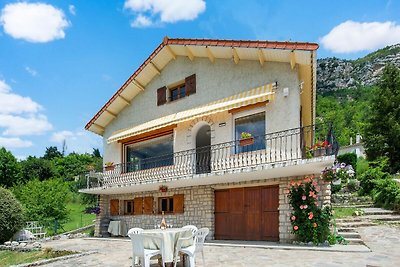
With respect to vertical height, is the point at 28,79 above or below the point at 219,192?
above

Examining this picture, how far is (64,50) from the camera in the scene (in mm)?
14391

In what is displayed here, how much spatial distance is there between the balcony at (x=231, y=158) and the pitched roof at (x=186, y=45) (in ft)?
10.0

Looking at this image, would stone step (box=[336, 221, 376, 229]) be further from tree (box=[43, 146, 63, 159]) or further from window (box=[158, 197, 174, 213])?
tree (box=[43, 146, 63, 159])

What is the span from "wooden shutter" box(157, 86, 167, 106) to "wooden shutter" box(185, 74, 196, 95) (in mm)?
1666

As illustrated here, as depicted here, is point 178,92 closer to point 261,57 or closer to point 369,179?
point 261,57

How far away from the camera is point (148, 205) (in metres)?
18.5

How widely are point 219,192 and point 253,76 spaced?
5.36 metres

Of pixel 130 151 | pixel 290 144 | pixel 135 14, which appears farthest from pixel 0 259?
pixel 290 144

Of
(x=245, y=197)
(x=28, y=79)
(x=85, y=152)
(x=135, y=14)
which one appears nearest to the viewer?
(x=135, y=14)

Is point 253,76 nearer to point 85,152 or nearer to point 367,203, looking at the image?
point 367,203

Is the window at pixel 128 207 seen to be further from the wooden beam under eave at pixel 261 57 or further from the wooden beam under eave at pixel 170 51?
the wooden beam under eave at pixel 261 57

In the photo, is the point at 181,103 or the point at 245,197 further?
the point at 181,103

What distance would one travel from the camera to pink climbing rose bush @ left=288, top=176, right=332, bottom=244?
1198cm

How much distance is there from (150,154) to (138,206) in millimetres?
2922
